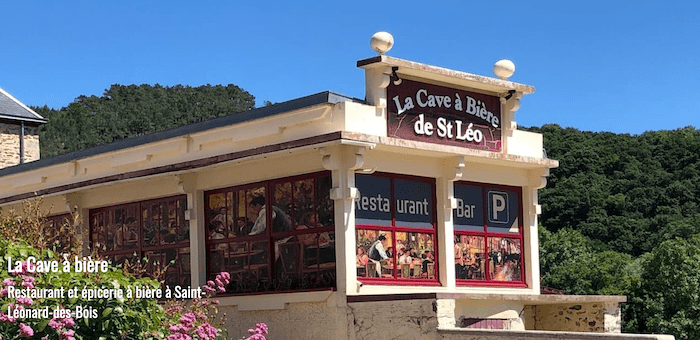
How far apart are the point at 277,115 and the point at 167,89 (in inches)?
2496

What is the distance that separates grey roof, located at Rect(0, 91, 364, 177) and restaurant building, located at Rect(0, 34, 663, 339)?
2.3 inches

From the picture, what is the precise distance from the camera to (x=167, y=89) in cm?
8012

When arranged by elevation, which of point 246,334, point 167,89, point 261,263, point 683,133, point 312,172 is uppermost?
point 167,89

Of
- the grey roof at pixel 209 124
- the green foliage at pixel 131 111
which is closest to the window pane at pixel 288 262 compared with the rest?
the grey roof at pixel 209 124

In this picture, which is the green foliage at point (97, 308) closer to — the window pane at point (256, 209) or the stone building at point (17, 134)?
the window pane at point (256, 209)

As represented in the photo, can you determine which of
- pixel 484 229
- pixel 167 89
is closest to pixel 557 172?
pixel 167 89

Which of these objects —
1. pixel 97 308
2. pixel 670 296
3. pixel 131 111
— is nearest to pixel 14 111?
pixel 670 296

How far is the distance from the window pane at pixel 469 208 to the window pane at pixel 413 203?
83 centimetres

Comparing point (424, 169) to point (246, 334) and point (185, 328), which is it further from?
point (185, 328)

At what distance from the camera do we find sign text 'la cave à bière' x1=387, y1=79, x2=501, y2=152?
18406 millimetres

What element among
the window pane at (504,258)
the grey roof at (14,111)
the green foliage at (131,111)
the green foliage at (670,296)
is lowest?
the green foliage at (670,296)

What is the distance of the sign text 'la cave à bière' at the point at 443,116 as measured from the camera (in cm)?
1841

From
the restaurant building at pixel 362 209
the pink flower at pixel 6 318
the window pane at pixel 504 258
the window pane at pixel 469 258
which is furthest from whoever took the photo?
the window pane at pixel 504 258

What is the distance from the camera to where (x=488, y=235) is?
20641 millimetres
